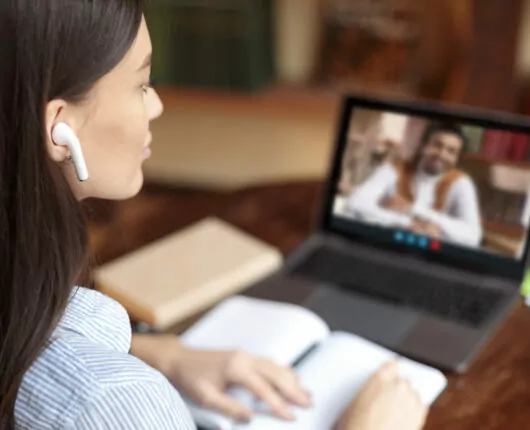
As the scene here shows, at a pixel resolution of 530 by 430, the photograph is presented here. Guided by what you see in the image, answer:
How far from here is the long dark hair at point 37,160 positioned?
2.22 ft

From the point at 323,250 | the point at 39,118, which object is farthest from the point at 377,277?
the point at 39,118

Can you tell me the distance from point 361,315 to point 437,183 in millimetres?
221

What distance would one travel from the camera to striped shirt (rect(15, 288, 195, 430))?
0.72 m

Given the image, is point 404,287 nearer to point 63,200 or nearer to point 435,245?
point 435,245

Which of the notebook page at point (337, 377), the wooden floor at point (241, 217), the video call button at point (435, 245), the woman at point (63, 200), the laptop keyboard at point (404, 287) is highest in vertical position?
the woman at point (63, 200)

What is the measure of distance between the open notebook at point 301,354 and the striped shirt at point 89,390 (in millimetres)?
206

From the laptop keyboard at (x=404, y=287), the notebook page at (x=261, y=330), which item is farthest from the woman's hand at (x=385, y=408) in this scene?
the laptop keyboard at (x=404, y=287)

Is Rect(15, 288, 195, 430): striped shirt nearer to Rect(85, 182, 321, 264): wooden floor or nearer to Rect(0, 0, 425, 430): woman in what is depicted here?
Rect(0, 0, 425, 430): woman

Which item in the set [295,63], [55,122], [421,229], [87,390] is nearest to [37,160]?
[55,122]

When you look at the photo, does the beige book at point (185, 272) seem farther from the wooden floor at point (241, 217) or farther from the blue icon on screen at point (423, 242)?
the blue icon on screen at point (423, 242)

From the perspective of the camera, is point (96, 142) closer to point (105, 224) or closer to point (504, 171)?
point (504, 171)

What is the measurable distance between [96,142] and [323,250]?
0.62 meters

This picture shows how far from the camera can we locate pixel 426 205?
1.24 metres

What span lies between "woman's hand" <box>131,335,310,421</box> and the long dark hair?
0.30 m
